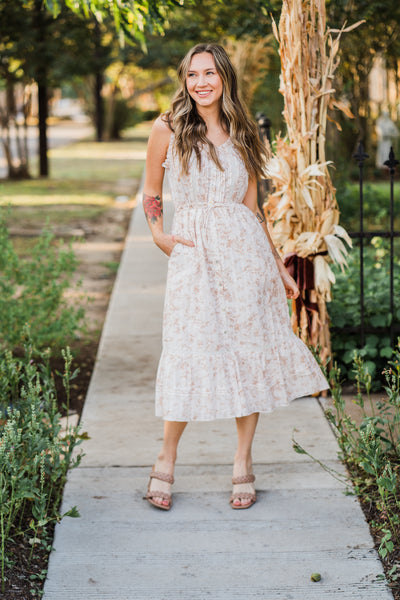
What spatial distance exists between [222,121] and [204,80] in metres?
0.19

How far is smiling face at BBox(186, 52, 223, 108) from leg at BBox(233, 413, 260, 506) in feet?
4.32

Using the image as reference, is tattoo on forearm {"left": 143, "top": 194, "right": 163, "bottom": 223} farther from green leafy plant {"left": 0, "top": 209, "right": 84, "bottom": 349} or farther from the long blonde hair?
green leafy plant {"left": 0, "top": 209, "right": 84, "bottom": 349}

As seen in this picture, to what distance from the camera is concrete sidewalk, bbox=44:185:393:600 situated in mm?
2818

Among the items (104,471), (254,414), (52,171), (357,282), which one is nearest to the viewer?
(254,414)

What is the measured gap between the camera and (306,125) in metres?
4.29

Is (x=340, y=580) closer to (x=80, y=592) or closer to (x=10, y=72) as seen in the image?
(x=80, y=592)

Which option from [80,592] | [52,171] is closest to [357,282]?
[80,592]

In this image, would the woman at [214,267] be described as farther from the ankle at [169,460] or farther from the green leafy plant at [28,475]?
the green leafy plant at [28,475]

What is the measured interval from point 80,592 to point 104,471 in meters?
0.96

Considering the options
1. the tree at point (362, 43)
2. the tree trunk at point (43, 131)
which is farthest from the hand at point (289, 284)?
the tree trunk at point (43, 131)

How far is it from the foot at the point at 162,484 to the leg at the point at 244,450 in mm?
279

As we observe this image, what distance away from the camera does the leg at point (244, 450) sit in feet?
11.2

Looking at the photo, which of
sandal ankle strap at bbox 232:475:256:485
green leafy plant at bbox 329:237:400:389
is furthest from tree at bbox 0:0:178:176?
sandal ankle strap at bbox 232:475:256:485

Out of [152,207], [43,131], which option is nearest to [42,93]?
[43,131]
